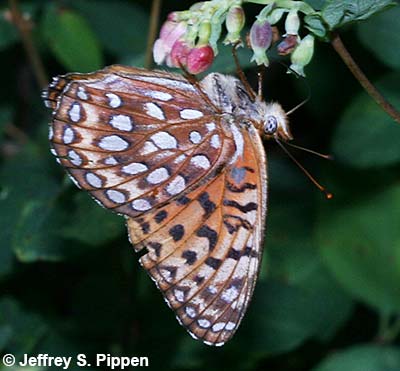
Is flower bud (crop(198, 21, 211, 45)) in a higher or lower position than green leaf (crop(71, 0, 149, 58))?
higher

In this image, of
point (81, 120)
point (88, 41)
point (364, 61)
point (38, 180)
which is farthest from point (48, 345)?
point (364, 61)

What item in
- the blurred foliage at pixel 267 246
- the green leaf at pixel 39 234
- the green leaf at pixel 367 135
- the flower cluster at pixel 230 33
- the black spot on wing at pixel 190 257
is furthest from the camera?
the blurred foliage at pixel 267 246

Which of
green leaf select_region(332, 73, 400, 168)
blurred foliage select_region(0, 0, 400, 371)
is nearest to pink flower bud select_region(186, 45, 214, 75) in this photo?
blurred foliage select_region(0, 0, 400, 371)

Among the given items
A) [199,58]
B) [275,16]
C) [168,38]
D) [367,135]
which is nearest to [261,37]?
[275,16]

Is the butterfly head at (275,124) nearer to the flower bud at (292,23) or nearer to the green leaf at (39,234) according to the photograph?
the flower bud at (292,23)

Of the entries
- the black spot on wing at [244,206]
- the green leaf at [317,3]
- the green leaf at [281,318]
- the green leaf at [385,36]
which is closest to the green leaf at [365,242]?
the green leaf at [281,318]

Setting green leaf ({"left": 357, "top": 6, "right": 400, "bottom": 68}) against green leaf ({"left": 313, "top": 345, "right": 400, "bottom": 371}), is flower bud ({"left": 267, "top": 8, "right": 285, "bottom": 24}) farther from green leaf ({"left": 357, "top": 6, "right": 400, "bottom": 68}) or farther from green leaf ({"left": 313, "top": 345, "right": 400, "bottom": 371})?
green leaf ({"left": 313, "top": 345, "right": 400, "bottom": 371})

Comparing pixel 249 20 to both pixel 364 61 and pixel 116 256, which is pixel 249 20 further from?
pixel 116 256
